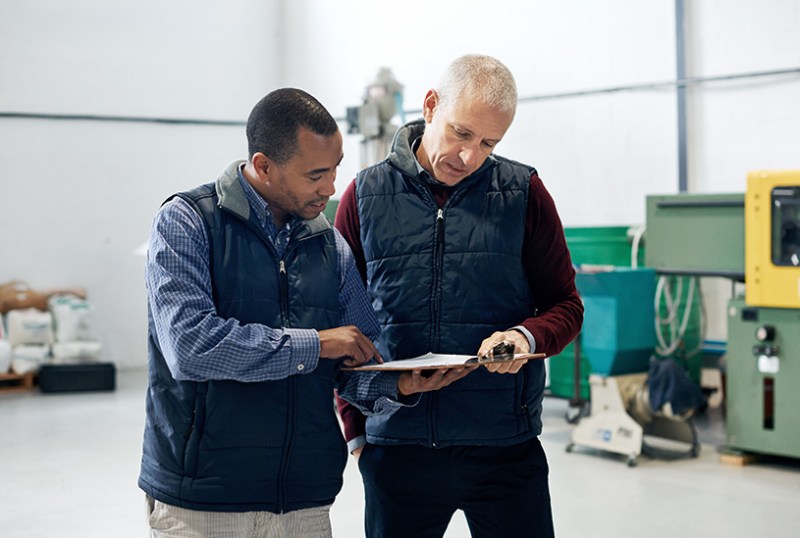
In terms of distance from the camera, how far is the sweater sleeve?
204cm

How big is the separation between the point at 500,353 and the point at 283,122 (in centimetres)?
59

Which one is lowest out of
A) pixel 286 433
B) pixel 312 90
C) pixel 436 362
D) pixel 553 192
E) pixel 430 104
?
pixel 286 433

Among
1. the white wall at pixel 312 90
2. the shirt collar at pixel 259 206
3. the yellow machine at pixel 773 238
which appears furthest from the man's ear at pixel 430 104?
the white wall at pixel 312 90

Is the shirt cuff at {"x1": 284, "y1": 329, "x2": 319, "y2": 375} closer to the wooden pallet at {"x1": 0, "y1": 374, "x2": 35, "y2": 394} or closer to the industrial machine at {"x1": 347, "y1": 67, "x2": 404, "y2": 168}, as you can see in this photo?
the industrial machine at {"x1": 347, "y1": 67, "x2": 404, "y2": 168}

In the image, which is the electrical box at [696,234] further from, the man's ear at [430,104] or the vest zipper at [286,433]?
the vest zipper at [286,433]

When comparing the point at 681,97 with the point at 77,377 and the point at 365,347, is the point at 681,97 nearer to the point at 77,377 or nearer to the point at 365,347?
the point at 77,377

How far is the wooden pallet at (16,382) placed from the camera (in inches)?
313

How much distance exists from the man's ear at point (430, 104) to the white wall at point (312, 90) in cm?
463

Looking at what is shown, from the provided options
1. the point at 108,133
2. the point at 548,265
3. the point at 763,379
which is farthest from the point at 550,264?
the point at 108,133

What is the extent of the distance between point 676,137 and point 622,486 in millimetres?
2827

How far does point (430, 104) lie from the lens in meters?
2.06

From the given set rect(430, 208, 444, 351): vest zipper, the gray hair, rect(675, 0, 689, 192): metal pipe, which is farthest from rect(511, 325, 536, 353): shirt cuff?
rect(675, 0, 689, 192): metal pipe

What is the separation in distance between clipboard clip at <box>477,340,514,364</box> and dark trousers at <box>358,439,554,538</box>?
0.25 m

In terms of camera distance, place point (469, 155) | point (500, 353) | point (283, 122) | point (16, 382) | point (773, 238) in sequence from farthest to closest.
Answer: point (16, 382)
point (773, 238)
point (469, 155)
point (500, 353)
point (283, 122)
